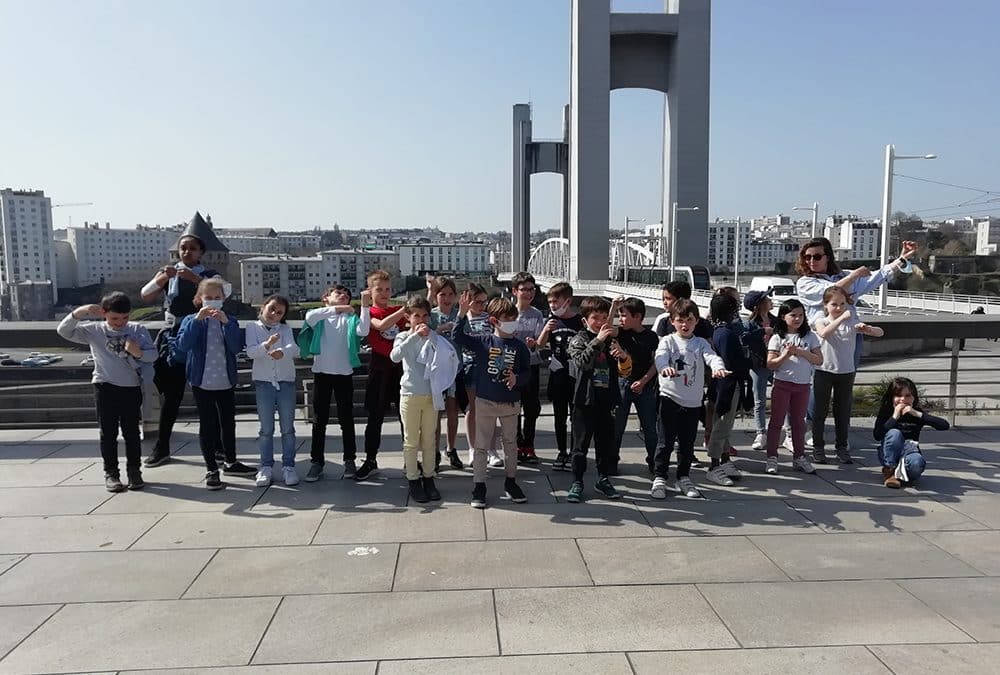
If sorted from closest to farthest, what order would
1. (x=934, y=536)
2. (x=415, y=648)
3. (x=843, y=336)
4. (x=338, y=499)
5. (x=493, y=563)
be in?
(x=415, y=648) < (x=493, y=563) < (x=934, y=536) < (x=338, y=499) < (x=843, y=336)

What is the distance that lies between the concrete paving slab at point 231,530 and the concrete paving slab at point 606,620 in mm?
1474

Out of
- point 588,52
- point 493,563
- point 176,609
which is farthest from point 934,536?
point 588,52

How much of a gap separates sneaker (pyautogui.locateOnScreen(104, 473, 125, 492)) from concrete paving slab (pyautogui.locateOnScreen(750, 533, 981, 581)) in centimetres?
425

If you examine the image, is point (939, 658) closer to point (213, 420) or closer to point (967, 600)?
point (967, 600)

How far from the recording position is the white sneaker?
5.11 meters

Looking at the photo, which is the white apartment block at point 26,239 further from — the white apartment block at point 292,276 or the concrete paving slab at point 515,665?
the concrete paving slab at point 515,665

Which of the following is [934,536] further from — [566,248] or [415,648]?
[566,248]

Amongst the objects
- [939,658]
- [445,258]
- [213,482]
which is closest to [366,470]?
[213,482]

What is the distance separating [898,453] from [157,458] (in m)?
5.65

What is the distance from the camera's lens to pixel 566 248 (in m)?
73.6

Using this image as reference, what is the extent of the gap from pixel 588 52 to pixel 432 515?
5591 centimetres

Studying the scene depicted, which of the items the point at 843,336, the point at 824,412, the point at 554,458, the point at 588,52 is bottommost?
the point at 554,458

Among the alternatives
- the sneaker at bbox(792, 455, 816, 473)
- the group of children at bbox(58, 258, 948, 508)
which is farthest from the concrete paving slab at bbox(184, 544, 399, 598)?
the sneaker at bbox(792, 455, 816, 473)

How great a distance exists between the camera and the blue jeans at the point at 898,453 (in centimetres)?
499
